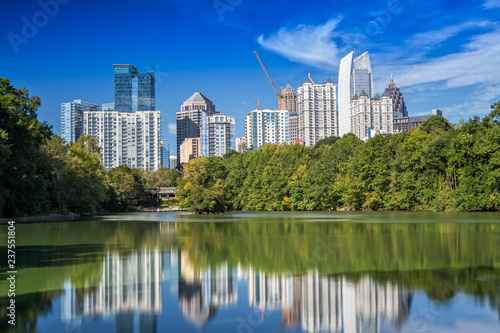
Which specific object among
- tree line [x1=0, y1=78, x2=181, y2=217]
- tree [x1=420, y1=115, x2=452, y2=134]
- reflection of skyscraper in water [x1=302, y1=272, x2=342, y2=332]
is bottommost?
Answer: reflection of skyscraper in water [x1=302, y1=272, x2=342, y2=332]

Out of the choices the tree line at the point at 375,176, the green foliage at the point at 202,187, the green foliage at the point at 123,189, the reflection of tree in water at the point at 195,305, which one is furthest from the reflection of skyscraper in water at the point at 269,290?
the green foliage at the point at 123,189

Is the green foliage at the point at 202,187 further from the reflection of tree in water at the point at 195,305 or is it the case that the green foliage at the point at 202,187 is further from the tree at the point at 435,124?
the reflection of tree in water at the point at 195,305

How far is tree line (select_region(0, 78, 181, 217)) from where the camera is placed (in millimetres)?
40344

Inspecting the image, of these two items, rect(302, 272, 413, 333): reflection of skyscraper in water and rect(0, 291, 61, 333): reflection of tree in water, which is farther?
rect(302, 272, 413, 333): reflection of skyscraper in water

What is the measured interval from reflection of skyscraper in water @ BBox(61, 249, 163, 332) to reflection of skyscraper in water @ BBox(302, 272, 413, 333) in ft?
8.37

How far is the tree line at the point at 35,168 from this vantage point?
40.3 meters

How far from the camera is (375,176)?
6228 cm

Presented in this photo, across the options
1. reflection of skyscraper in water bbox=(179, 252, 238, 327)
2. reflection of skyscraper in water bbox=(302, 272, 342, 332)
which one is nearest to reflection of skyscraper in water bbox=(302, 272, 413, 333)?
reflection of skyscraper in water bbox=(302, 272, 342, 332)

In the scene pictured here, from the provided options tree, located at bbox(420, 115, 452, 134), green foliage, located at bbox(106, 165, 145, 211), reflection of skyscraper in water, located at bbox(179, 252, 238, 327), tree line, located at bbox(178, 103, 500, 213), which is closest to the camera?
reflection of skyscraper in water, located at bbox(179, 252, 238, 327)

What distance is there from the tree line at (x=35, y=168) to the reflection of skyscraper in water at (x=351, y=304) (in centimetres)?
3144

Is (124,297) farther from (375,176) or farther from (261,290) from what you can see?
(375,176)

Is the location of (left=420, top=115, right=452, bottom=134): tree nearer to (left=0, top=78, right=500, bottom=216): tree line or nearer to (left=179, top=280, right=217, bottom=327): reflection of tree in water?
(left=0, top=78, right=500, bottom=216): tree line

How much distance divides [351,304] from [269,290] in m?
1.81

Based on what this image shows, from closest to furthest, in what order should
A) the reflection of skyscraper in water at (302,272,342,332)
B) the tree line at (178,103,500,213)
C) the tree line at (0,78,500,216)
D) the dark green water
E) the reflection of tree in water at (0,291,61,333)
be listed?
1. the reflection of tree in water at (0,291,61,333)
2. the reflection of skyscraper in water at (302,272,342,332)
3. the dark green water
4. the tree line at (0,78,500,216)
5. the tree line at (178,103,500,213)
